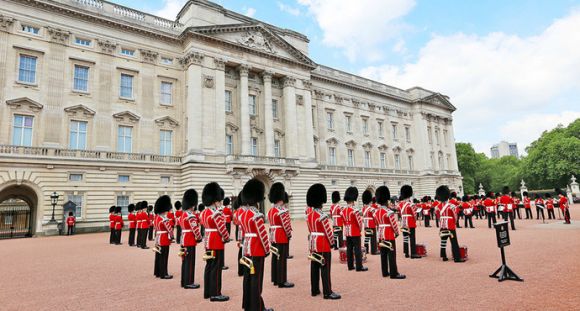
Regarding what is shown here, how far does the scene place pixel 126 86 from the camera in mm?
29281

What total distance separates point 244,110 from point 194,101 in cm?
515

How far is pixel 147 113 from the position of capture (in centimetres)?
2975

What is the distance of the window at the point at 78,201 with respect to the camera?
24938 mm

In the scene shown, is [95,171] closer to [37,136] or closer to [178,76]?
[37,136]

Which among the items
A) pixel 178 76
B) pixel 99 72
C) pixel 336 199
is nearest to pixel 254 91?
pixel 178 76

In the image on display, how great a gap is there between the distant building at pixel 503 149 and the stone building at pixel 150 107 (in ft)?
568

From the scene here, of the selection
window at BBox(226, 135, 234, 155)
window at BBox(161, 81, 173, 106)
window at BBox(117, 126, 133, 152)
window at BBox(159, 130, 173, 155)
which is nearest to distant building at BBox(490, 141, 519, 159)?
window at BBox(226, 135, 234, 155)

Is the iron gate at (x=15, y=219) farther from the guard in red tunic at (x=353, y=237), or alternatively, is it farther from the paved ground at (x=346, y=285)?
the guard in red tunic at (x=353, y=237)

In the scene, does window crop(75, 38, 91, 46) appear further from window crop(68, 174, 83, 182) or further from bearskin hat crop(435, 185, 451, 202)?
bearskin hat crop(435, 185, 451, 202)

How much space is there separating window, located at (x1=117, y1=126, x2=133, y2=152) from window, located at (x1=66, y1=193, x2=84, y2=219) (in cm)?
467

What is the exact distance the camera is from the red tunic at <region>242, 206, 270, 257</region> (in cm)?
620

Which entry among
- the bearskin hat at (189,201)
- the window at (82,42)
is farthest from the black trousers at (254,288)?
the window at (82,42)

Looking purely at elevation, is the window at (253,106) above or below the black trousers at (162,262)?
above

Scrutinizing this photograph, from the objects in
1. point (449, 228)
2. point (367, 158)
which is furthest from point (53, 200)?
point (367, 158)
